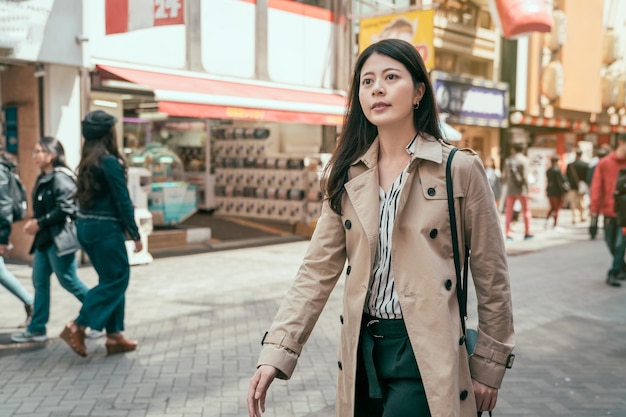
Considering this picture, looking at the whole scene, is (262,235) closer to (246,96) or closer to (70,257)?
(246,96)

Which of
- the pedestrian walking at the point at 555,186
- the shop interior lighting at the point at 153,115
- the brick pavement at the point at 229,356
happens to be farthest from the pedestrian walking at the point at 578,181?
the shop interior lighting at the point at 153,115

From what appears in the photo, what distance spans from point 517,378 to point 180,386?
8.01 feet

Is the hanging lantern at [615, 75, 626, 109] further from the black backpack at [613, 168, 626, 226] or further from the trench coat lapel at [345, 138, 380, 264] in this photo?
the trench coat lapel at [345, 138, 380, 264]

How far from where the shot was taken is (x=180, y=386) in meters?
4.98

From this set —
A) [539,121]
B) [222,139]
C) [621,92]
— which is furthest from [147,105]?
[621,92]

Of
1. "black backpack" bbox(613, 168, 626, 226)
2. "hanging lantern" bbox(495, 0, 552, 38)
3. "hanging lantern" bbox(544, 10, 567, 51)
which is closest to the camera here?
"black backpack" bbox(613, 168, 626, 226)

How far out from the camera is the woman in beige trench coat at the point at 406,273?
2.11m

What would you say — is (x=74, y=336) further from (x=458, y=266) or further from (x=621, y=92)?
(x=621, y=92)

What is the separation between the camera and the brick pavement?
Result: 464 centimetres

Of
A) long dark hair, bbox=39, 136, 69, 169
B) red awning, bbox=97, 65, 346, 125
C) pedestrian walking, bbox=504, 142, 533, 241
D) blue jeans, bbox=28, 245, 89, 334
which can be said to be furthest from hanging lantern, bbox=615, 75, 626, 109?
blue jeans, bbox=28, 245, 89, 334

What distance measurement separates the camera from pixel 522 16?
720 inches

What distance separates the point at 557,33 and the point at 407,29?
1134 cm

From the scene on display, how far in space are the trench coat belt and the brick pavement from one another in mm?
2389

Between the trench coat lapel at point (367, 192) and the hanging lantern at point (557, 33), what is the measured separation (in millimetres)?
22666
